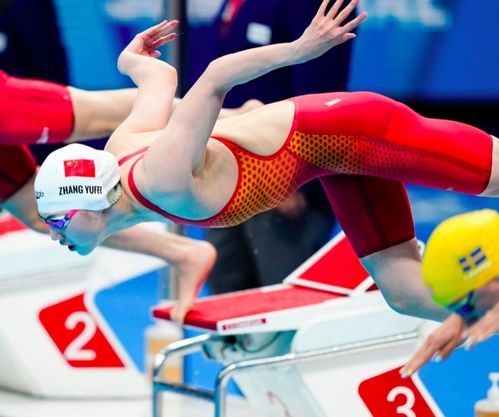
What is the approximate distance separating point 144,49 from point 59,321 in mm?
2048

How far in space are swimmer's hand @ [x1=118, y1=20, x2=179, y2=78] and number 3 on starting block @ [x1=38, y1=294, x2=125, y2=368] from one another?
1.97m

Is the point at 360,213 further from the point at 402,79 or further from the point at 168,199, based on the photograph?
the point at 402,79

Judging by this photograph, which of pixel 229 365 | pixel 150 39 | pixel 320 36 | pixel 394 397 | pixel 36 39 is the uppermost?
pixel 320 36

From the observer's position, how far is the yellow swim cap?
2834mm

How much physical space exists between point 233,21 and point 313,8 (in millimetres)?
459

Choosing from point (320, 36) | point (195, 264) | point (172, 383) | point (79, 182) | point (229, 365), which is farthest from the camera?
point (195, 264)

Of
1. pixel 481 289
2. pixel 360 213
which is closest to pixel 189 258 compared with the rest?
pixel 360 213

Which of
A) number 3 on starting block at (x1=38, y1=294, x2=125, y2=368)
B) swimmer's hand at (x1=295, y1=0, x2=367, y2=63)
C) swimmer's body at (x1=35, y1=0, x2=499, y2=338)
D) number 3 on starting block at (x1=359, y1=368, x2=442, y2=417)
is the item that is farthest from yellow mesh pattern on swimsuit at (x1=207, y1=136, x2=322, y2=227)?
number 3 on starting block at (x1=38, y1=294, x2=125, y2=368)

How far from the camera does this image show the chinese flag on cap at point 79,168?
3.49 m

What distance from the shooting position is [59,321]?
5.63 metres

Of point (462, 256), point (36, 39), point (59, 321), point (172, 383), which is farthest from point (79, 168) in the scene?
point (36, 39)

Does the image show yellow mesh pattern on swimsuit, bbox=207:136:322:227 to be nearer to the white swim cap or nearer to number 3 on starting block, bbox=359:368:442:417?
the white swim cap

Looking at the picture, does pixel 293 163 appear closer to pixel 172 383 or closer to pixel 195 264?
pixel 172 383

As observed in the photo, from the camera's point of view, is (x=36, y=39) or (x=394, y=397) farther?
(x=36, y=39)
